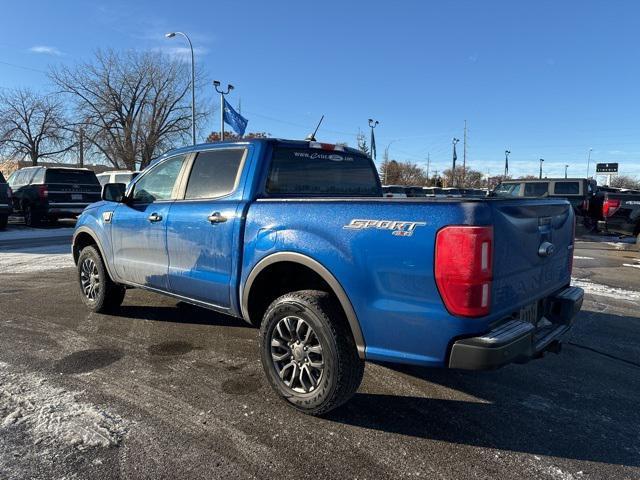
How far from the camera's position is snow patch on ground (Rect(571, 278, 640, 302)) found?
22.6ft

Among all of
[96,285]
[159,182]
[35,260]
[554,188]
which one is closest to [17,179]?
[35,260]

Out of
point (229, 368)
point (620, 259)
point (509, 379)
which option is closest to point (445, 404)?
point (509, 379)

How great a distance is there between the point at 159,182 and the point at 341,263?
267 centimetres

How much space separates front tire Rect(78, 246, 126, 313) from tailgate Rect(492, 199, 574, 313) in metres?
4.41

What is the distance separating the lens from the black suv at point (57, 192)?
15.2 m

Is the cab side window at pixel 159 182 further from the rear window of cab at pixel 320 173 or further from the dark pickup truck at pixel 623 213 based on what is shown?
the dark pickup truck at pixel 623 213

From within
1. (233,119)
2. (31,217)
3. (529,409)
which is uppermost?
(233,119)

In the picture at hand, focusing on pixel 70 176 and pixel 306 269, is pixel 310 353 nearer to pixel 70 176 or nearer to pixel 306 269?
pixel 306 269

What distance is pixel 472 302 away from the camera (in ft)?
8.36

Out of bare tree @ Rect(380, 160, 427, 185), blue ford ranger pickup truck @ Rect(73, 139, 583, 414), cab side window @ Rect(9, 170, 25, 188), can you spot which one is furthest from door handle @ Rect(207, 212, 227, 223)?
bare tree @ Rect(380, 160, 427, 185)

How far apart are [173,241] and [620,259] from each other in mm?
10698

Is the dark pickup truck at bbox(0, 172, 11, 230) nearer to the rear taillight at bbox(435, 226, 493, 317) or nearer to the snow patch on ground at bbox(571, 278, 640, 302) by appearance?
the snow patch on ground at bbox(571, 278, 640, 302)

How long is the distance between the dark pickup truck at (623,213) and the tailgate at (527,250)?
1114 centimetres

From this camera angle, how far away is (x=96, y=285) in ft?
18.5
